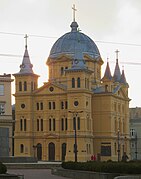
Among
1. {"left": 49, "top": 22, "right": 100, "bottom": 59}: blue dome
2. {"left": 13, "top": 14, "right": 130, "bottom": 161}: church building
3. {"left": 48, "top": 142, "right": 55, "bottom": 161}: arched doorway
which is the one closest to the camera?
{"left": 13, "top": 14, "right": 130, "bottom": 161}: church building

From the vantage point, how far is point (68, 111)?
100062mm

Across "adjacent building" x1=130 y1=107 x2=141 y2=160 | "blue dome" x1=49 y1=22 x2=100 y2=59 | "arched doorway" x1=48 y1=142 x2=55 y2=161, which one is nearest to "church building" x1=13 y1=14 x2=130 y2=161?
"arched doorway" x1=48 y1=142 x2=55 y2=161

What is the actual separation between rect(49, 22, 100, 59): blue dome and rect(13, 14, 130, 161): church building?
235 mm

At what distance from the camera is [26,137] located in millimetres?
106250

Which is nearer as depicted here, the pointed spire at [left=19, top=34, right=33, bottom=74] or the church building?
the church building

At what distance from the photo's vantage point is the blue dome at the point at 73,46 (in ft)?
373

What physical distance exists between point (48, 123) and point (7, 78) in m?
29.0

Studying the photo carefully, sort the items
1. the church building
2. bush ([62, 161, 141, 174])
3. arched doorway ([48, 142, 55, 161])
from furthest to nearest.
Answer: arched doorway ([48, 142, 55, 161]), the church building, bush ([62, 161, 141, 174])

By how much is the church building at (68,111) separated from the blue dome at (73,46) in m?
0.24

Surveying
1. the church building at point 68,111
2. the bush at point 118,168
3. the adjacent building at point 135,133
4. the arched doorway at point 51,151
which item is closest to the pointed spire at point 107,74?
the church building at point 68,111

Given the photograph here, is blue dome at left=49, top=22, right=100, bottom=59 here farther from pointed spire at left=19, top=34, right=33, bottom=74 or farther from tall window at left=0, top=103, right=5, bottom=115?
tall window at left=0, top=103, right=5, bottom=115

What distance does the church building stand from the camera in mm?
101938

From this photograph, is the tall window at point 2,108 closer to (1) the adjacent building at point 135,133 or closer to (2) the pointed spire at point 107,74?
(2) the pointed spire at point 107,74

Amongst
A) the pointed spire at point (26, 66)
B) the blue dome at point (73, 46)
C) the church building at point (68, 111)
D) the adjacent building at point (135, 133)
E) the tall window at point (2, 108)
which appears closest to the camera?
the tall window at point (2, 108)
